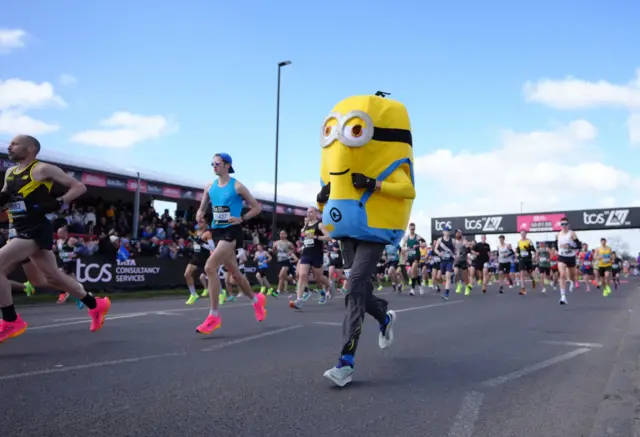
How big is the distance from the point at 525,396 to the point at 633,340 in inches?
126

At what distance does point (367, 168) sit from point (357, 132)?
28 cm

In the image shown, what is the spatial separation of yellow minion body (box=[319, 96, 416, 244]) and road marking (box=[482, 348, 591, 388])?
1249 millimetres

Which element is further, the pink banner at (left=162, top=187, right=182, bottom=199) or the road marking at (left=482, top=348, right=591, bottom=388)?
the pink banner at (left=162, top=187, right=182, bottom=199)

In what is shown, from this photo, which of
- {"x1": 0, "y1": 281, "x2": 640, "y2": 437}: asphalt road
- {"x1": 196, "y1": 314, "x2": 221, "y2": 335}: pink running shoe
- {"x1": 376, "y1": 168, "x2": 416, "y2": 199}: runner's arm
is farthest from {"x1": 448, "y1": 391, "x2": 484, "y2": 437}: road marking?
{"x1": 196, "y1": 314, "x2": 221, "y2": 335}: pink running shoe

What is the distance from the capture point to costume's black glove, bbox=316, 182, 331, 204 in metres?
4.43

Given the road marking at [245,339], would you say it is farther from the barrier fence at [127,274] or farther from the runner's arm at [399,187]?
the barrier fence at [127,274]

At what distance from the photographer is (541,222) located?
5231 centimetres

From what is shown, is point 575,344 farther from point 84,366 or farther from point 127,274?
Result: point 127,274

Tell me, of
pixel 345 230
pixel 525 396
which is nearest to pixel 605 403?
pixel 525 396

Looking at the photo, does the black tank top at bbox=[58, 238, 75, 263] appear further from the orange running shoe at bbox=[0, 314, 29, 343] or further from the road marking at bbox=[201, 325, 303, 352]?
the orange running shoe at bbox=[0, 314, 29, 343]

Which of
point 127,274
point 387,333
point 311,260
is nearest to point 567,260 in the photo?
point 311,260

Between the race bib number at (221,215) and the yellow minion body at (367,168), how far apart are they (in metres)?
2.70

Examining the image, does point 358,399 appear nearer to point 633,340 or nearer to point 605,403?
point 605,403

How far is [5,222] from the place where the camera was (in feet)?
59.1
